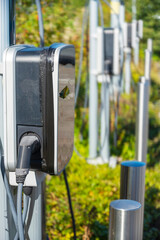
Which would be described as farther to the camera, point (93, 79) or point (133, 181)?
point (93, 79)

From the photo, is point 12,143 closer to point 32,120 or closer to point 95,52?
point 32,120

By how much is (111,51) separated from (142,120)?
1467 millimetres

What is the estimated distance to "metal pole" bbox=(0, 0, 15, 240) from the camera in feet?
4.36

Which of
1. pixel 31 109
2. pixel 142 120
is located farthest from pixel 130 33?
pixel 31 109

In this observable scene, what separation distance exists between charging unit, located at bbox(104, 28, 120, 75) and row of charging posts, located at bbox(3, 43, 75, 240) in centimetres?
301

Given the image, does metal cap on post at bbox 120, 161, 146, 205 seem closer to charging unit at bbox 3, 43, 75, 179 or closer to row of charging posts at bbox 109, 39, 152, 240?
row of charging posts at bbox 109, 39, 152, 240

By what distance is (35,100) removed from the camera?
1263mm

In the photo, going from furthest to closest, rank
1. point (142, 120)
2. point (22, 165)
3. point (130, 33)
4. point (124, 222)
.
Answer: point (130, 33)
point (142, 120)
point (124, 222)
point (22, 165)

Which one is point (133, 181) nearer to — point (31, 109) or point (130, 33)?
point (31, 109)

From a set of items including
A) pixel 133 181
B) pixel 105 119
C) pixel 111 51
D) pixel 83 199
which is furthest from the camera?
pixel 105 119

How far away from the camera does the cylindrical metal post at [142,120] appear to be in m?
3.04

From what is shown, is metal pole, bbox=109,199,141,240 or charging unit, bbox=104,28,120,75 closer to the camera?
metal pole, bbox=109,199,141,240

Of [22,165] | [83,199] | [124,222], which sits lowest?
[83,199]

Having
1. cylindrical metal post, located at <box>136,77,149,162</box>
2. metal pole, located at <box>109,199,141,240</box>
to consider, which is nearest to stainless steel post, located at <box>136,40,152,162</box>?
cylindrical metal post, located at <box>136,77,149,162</box>
